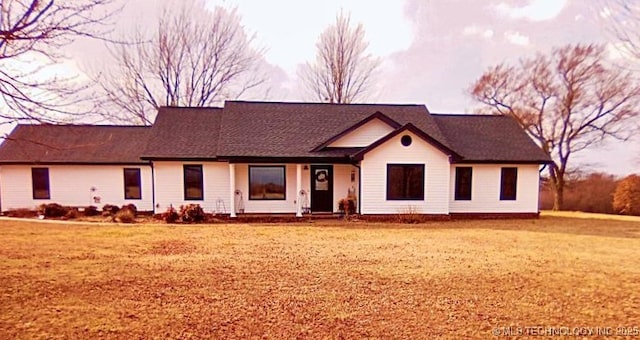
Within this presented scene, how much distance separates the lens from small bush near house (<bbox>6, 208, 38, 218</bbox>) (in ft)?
53.0

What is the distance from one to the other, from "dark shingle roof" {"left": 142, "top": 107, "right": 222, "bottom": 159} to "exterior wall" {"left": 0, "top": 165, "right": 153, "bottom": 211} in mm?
2346

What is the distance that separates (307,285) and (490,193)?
1321 cm

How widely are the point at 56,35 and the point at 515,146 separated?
60.2ft

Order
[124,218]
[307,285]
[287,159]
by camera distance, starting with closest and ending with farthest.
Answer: [307,285] < [124,218] < [287,159]

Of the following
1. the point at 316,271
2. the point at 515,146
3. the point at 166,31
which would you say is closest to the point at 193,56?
the point at 166,31

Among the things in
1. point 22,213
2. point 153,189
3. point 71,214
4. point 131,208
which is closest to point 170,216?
point 153,189

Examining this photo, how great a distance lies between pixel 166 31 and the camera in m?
27.1

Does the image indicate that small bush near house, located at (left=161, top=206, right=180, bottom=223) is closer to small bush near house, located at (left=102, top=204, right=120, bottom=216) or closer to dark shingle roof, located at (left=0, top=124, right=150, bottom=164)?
small bush near house, located at (left=102, top=204, right=120, bottom=216)

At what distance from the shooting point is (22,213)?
16344 mm

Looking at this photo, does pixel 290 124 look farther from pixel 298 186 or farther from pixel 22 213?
pixel 22 213

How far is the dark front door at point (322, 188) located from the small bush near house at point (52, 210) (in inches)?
449

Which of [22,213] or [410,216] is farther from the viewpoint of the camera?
[22,213]

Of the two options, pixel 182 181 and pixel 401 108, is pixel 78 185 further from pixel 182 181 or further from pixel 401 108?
pixel 401 108

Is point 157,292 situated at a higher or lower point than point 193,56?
lower
